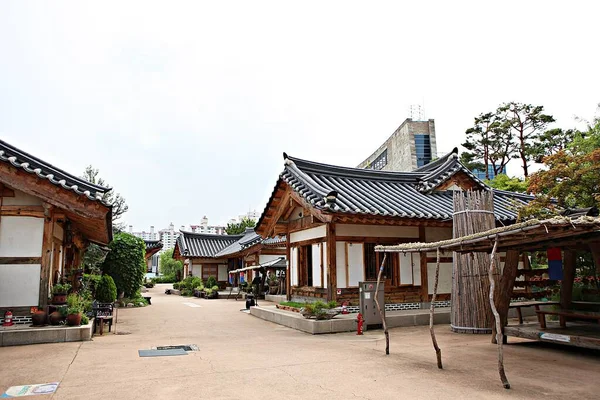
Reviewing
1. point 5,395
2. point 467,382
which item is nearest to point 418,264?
point 467,382

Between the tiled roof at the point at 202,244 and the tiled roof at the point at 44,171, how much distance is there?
2593 centimetres

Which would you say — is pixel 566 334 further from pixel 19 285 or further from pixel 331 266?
pixel 19 285

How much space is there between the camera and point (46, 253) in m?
10.6

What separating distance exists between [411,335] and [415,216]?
3838 millimetres

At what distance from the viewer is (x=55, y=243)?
1227 cm

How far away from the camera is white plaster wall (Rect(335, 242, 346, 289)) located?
13.3 meters

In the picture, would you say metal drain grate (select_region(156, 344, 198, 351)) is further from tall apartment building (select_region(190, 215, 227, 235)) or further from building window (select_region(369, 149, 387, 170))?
tall apartment building (select_region(190, 215, 227, 235))

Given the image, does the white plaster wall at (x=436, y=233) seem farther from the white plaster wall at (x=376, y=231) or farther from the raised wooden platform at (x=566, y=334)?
the raised wooden platform at (x=566, y=334)

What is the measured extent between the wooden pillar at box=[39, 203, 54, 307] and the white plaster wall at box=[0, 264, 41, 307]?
93 mm

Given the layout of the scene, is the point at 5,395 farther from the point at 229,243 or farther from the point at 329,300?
the point at 229,243

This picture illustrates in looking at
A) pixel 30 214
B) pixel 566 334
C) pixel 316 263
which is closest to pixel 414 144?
pixel 316 263

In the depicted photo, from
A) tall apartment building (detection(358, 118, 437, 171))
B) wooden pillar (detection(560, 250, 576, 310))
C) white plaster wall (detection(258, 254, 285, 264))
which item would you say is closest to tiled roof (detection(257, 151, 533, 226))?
wooden pillar (detection(560, 250, 576, 310))

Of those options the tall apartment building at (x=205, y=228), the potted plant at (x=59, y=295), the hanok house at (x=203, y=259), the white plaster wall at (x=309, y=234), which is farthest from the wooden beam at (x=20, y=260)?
the tall apartment building at (x=205, y=228)

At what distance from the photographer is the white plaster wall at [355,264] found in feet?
44.4
